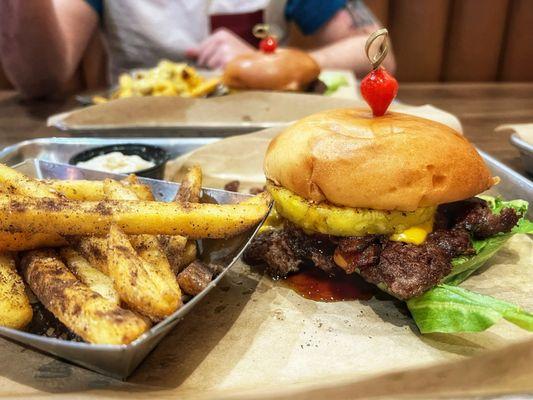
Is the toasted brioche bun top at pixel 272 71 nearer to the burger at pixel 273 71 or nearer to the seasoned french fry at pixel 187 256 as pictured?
the burger at pixel 273 71

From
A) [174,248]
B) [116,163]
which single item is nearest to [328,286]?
[174,248]

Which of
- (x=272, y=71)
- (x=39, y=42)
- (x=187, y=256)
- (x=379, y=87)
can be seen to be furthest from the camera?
Answer: (x=39, y=42)

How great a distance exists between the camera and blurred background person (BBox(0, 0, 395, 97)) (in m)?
4.19

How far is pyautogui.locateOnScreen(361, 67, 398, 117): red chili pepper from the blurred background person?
290 centimetres

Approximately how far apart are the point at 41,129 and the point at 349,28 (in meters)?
2.97

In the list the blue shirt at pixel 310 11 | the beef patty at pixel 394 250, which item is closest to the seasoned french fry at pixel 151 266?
the beef patty at pixel 394 250

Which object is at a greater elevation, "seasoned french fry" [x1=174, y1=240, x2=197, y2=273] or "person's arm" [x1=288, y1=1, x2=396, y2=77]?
"seasoned french fry" [x1=174, y1=240, x2=197, y2=273]

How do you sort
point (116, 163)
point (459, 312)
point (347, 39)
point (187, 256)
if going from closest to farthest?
point (459, 312) < point (187, 256) < point (116, 163) < point (347, 39)

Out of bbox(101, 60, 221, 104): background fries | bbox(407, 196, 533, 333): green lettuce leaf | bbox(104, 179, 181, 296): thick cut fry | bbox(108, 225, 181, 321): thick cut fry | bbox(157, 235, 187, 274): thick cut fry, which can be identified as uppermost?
bbox(108, 225, 181, 321): thick cut fry

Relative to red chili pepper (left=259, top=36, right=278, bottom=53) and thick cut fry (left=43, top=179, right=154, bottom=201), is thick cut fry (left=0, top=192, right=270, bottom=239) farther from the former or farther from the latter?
red chili pepper (left=259, top=36, right=278, bottom=53)

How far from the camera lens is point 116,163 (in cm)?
227

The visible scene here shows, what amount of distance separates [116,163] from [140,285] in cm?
130

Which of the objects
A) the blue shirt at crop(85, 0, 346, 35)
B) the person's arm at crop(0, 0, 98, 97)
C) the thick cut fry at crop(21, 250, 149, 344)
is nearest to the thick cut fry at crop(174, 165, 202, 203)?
the thick cut fry at crop(21, 250, 149, 344)

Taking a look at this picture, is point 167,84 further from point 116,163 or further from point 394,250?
point 394,250
